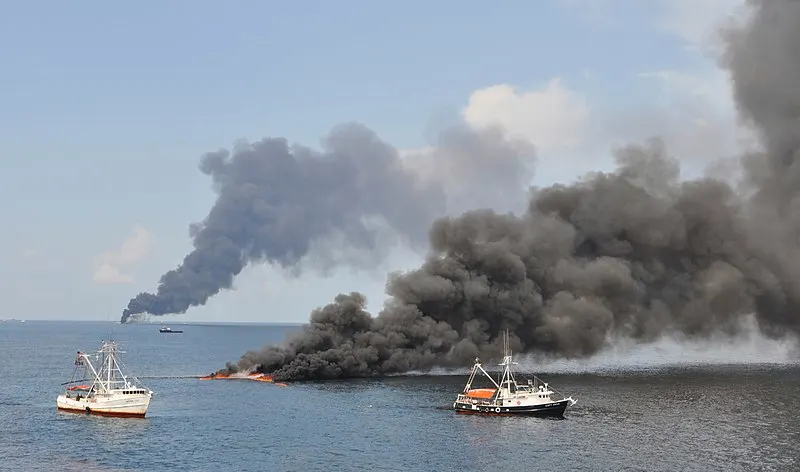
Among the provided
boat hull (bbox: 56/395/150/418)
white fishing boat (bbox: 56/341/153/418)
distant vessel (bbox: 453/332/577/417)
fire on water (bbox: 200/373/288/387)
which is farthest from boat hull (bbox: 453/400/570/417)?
fire on water (bbox: 200/373/288/387)

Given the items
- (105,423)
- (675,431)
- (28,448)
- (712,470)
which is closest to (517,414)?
(675,431)

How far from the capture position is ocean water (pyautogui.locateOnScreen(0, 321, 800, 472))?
3846 inches

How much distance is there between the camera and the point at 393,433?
118 metres

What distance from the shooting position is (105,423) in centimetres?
12531

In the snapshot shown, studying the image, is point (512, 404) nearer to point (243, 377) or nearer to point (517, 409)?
point (517, 409)

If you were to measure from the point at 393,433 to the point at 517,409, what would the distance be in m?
26.1

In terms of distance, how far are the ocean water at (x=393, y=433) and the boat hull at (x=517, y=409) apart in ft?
9.24

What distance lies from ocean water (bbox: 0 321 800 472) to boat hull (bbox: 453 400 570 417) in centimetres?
282

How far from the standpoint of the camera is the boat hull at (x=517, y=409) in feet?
436

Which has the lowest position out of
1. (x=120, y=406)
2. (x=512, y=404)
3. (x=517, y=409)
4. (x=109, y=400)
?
(x=120, y=406)

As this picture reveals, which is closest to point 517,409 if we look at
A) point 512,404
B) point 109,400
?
point 512,404

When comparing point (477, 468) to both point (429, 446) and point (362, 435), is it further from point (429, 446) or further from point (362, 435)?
point (362, 435)

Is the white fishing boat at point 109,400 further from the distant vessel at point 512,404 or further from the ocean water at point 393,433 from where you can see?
→ the distant vessel at point 512,404

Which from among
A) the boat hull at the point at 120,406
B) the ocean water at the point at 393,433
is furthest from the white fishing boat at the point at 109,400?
the ocean water at the point at 393,433
